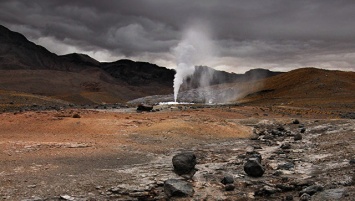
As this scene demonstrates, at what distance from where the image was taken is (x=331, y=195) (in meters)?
12.9

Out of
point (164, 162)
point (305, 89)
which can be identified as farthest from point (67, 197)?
point (305, 89)

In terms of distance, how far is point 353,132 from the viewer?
26578 millimetres

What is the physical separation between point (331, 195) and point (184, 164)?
7319 millimetres

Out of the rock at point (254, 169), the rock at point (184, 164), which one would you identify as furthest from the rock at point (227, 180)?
the rock at point (184, 164)

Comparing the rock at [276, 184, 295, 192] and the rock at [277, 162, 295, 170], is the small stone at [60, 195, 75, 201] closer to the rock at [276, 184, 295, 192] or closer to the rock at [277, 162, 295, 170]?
the rock at [276, 184, 295, 192]

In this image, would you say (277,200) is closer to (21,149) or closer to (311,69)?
(21,149)

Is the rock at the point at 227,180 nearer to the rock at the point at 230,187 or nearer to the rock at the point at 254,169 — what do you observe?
the rock at the point at 230,187

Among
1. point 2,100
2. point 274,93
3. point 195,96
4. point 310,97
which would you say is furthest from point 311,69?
point 2,100

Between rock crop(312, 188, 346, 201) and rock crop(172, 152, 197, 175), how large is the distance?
6587mm

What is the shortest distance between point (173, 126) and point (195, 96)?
107475mm

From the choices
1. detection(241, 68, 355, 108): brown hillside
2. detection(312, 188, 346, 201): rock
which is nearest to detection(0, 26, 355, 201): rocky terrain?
detection(312, 188, 346, 201): rock

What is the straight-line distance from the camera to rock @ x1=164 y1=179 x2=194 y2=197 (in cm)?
1449

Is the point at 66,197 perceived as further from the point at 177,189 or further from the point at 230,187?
the point at 230,187

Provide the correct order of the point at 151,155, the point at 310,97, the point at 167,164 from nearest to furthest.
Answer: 1. the point at 167,164
2. the point at 151,155
3. the point at 310,97
